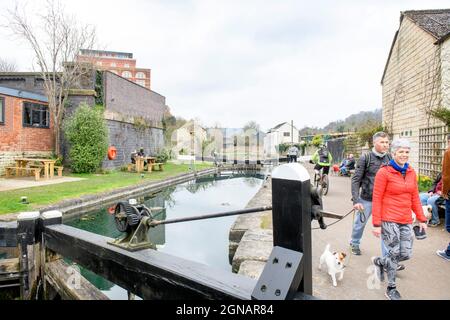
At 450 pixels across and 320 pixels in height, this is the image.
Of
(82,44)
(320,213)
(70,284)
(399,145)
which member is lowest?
(70,284)

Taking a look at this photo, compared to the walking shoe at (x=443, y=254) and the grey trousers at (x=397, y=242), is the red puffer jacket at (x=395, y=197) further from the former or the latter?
the walking shoe at (x=443, y=254)

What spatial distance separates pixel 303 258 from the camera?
1041 millimetres

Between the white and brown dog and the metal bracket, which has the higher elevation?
the metal bracket

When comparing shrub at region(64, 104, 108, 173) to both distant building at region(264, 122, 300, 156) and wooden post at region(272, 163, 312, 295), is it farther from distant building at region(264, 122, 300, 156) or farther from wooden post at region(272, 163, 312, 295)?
distant building at region(264, 122, 300, 156)

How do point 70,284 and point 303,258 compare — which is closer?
point 303,258

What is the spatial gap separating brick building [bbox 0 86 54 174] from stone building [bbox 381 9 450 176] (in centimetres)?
1602

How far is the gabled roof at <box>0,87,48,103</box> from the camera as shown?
535 inches

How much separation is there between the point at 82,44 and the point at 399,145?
57.7 feet

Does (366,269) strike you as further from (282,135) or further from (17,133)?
(282,135)

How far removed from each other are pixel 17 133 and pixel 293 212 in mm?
16476

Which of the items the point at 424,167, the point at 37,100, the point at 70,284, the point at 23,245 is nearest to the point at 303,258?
the point at 70,284

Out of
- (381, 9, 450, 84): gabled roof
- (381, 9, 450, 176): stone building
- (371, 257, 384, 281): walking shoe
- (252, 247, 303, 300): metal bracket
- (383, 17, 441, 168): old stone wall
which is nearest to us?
(252, 247, 303, 300): metal bracket

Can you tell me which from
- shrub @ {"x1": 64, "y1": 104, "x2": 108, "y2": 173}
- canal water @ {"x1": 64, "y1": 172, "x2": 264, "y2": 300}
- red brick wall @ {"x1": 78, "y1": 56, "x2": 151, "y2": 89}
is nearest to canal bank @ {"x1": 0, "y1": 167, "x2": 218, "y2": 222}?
canal water @ {"x1": 64, "y1": 172, "x2": 264, "y2": 300}

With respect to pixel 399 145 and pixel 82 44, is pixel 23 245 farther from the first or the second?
pixel 82 44
